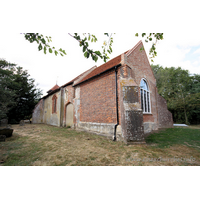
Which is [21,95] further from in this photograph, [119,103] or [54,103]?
[119,103]

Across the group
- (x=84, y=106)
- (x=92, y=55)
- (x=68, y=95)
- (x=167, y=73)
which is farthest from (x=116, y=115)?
(x=167, y=73)

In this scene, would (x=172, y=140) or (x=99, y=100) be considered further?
(x=99, y=100)

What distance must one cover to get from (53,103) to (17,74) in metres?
10.6

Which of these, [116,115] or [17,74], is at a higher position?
[17,74]

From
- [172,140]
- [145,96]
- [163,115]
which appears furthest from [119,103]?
[163,115]

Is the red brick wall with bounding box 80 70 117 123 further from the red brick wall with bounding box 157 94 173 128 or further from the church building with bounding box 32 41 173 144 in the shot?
the red brick wall with bounding box 157 94 173 128

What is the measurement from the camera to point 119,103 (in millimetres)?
6504

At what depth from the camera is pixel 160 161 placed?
356 cm

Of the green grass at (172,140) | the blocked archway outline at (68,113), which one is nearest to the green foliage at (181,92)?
the green grass at (172,140)

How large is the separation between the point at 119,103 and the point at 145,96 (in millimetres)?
4671

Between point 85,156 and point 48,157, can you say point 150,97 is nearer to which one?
point 85,156

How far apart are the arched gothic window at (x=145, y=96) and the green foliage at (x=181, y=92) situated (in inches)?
598

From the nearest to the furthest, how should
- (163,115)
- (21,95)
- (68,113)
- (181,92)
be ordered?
(163,115) → (68,113) → (21,95) → (181,92)

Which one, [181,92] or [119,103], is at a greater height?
[181,92]
